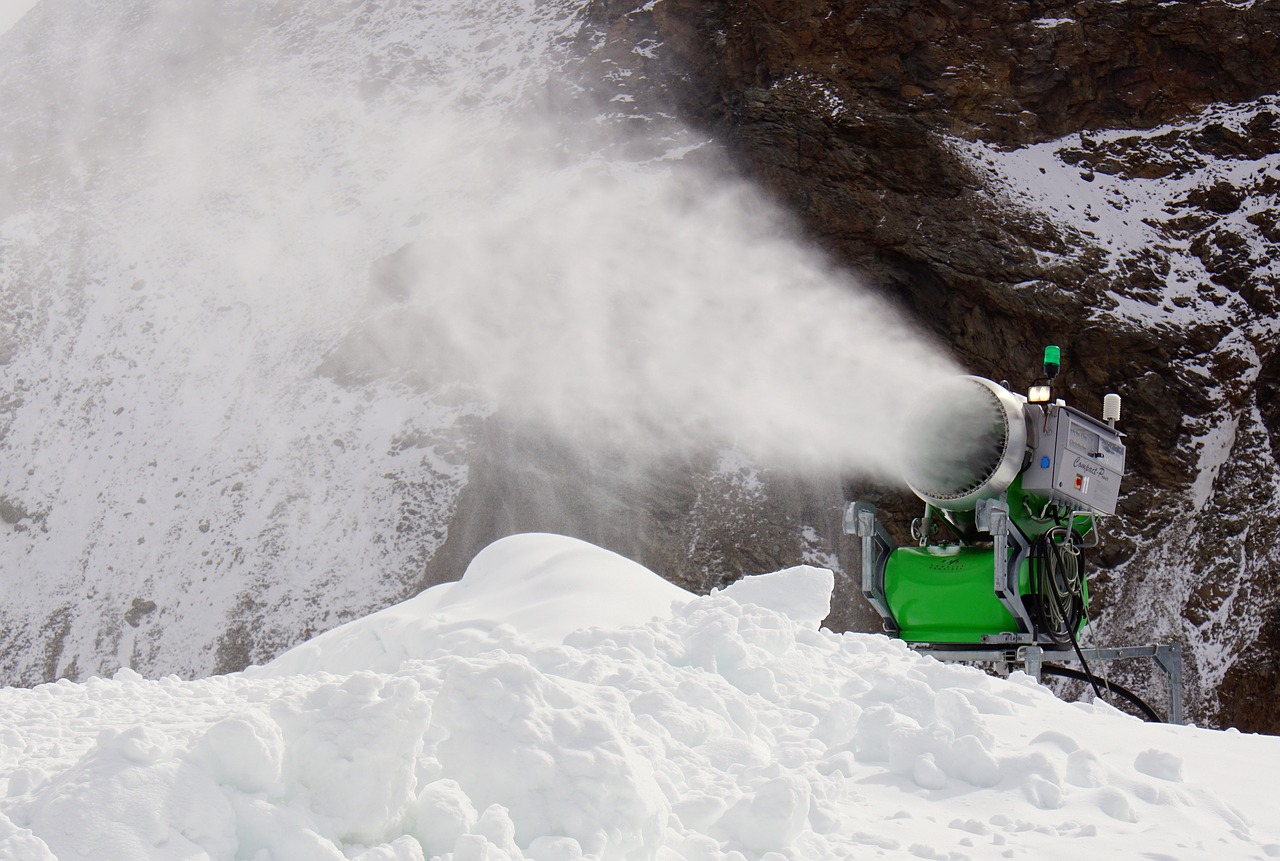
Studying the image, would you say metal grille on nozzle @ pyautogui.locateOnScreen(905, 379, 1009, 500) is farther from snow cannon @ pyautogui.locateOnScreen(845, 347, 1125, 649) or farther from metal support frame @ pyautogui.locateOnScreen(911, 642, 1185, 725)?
metal support frame @ pyautogui.locateOnScreen(911, 642, 1185, 725)

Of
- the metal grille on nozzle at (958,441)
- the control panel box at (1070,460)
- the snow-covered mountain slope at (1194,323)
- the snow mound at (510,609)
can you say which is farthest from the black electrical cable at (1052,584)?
the snow-covered mountain slope at (1194,323)

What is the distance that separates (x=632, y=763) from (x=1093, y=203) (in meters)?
16.8

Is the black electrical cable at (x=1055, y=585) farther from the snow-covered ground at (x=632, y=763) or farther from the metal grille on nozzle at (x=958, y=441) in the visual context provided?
the snow-covered ground at (x=632, y=763)

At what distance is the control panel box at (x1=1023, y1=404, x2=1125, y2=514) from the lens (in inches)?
212

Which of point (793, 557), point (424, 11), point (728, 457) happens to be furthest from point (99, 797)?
point (424, 11)

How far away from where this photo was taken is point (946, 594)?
5.62 m

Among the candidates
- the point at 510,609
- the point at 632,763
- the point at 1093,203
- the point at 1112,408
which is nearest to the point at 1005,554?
the point at 1112,408

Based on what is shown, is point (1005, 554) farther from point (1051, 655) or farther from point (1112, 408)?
point (1112, 408)

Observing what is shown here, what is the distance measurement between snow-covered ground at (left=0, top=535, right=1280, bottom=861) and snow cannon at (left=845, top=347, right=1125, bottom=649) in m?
0.79

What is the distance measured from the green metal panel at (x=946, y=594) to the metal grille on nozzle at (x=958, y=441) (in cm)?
34

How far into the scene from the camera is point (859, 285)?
17609mm

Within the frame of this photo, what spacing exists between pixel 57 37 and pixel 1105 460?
1163 inches

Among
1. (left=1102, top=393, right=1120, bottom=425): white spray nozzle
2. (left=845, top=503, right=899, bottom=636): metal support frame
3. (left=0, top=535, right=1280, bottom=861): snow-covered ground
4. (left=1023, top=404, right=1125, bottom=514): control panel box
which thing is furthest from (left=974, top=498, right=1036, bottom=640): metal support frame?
(left=1102, top=393, right=1120, bottom=425): white spray nozzle

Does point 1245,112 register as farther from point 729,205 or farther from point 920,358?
point 729,205
